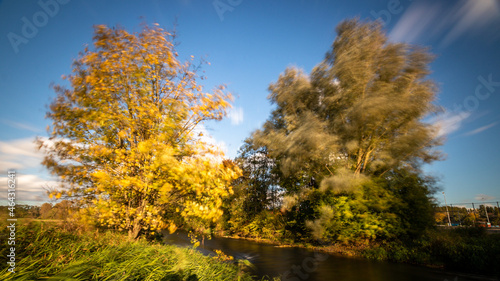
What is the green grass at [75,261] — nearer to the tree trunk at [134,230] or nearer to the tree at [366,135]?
the tree trunk at [134,230]

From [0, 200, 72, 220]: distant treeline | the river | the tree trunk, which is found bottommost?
the river

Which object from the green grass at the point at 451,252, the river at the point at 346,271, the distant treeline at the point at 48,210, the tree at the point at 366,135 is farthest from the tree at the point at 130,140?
the green grass at the point at 451,252

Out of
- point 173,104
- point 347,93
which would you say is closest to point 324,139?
point 347,93

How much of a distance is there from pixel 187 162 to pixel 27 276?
2.76m

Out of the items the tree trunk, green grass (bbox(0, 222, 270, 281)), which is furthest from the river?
green grass (bbox(0, 222, 270, 281))

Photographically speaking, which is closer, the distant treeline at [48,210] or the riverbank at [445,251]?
the distant treeline at [48,210]

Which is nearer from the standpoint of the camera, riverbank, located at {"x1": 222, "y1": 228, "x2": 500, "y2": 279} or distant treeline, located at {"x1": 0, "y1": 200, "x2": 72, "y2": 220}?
distant treeline, located at {"x1": 0, "y1": 200, "x2": 72, "y2": 220}

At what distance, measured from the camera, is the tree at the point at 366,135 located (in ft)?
39.9

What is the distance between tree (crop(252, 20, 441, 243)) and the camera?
1217 centimetres

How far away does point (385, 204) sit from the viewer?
40.1ft

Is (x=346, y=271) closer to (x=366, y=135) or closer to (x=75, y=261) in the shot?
(x=366, y=135)

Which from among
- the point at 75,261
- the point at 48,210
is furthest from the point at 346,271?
the point at 48,210

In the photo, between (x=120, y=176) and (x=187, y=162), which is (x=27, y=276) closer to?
(x=120, y=176)

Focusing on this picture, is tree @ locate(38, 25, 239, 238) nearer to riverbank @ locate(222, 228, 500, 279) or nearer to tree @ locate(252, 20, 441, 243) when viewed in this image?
tree @ locate(252, 20, 441, 243)
